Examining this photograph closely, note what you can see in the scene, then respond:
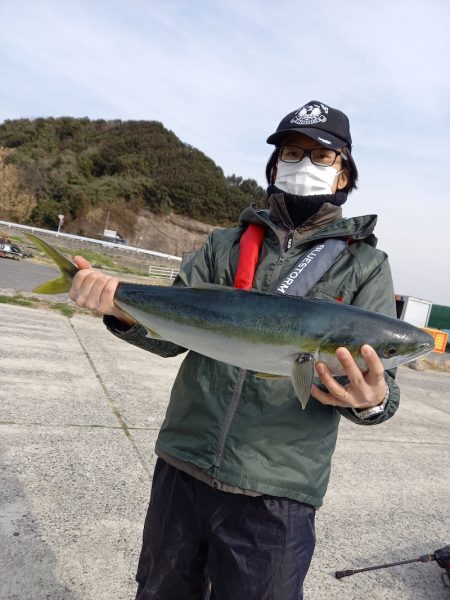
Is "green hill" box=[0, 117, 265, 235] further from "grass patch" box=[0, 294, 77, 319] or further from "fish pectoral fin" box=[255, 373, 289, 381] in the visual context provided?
"fish pectoral fin" box=[255, 373, 289, 381]

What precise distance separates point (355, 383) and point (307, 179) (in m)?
1.17

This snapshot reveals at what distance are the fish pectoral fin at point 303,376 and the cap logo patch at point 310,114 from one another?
3.93ft

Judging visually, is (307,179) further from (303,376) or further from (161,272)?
(161,272)

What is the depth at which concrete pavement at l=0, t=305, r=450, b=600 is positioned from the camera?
113 inches

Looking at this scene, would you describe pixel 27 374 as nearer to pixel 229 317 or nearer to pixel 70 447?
pixel 70 447

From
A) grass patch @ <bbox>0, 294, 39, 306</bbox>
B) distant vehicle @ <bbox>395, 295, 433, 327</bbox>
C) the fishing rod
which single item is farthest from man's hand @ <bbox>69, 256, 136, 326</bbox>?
distant vehicle @ <bbox>395, 295, 433, 327</bbox>

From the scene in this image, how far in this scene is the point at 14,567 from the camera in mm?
2701

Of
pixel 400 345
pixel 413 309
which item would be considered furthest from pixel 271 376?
pixel 413 309

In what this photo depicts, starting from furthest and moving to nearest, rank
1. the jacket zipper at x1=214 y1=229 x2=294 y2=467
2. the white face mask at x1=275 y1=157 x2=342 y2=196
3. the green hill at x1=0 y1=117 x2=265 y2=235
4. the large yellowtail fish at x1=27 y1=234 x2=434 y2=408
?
1. the green hill at x1=0 y1=117 x2=265 y2=235
2. the white face mask at x1=275 y1=157 x2=342 y2=196
3. the jacket zipper at x1=214 y1=229 x2=294 y2=467
4. the large yellowtail fish at x1=27 y1=234 x2=434 y2=408

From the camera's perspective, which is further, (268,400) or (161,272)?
(161,272)

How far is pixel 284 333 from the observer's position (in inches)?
73.7

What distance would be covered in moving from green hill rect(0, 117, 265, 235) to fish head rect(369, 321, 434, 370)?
67.6m

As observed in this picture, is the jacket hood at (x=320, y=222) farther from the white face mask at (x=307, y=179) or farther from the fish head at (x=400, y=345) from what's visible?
the fish head at (x=400, y=345)

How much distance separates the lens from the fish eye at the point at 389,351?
1.85 metres
